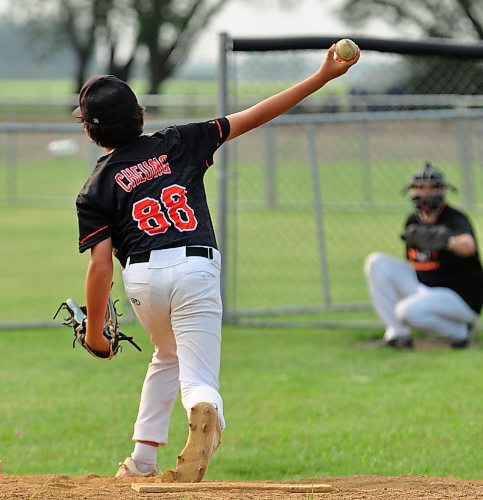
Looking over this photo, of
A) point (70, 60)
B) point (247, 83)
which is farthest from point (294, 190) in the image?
point (70, 60)

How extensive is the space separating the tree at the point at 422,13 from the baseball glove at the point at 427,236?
27.8 meters

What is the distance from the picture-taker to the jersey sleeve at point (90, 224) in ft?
15.5

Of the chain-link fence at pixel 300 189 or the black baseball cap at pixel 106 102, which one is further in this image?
the chain-link fence at pixel 300 189

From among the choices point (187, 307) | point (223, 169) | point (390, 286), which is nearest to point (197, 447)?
point (187, 307)

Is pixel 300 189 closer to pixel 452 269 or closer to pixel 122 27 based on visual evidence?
pixel 452 269

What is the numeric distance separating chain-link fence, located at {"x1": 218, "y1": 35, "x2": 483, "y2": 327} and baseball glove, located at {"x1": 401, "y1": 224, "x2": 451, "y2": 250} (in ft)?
3.92

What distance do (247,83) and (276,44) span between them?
18.0ft

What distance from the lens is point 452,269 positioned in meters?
9.63

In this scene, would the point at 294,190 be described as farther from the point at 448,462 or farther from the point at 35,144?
the point at 448,462

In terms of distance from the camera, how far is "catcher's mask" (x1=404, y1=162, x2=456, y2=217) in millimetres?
9352

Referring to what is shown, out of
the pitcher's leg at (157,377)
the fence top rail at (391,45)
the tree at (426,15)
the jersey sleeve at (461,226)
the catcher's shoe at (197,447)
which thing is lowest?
the catcher's shoe at (197,447)

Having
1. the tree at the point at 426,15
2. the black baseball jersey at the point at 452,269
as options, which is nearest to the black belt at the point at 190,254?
the black baseball jersey at the point at 452,269

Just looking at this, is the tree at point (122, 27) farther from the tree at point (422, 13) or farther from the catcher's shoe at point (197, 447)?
the catcher's shoe at point (197, 447)

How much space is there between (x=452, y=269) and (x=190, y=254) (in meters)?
5.25
